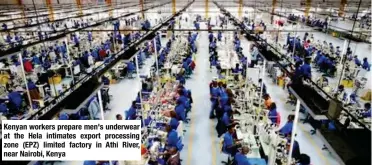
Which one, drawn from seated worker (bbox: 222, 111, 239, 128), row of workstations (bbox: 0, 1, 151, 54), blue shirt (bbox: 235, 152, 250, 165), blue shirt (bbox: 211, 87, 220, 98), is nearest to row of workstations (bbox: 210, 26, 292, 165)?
seated worker (bbox: 222, 111, 239, 128)

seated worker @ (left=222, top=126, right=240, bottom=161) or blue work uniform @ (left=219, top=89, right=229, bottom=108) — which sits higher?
blue work uniform @ (left=219, top=89, right=229, bottom=108)

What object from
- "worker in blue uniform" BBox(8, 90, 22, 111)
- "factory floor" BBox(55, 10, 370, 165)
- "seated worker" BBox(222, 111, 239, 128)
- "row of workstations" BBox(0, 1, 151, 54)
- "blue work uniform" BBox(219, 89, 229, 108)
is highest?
"row of workstations" BBox(0, 1, 151, 54)

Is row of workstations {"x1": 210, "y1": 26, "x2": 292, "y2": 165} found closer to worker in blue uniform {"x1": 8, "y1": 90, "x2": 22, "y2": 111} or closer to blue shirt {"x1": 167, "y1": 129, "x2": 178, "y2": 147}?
blue shirt {"x1": 167, "y1": 129, "x2": 178, "y2": 147}

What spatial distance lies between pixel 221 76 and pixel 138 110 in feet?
16.2

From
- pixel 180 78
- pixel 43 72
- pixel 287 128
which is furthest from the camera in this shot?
pixel 43 72

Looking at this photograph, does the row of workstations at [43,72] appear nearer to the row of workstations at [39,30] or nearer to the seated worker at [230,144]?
the row of workstations at [39,30]

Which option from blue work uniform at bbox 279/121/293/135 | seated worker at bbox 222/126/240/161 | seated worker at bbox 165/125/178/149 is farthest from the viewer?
blue work uniform at bbox 279/121/293/135

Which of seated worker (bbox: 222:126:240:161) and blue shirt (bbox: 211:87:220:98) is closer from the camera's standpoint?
seated worker (bbox: 222:126:240:161)

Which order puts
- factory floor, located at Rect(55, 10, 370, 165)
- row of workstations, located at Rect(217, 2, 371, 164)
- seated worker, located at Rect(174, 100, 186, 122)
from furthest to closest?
seated worker, located at Rect(174, 100, 186, 122)
factory floor, located at Rect(55, 10, 370, 165)
row of workstations, located at Rect(217, 2, 371, 164)

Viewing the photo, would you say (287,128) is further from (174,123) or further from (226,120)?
(174,123)

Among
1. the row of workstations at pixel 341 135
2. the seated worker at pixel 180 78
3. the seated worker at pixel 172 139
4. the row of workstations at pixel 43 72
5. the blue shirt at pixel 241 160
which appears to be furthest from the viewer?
the seated worker at pixel 180 78

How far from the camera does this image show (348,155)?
7.38 feet

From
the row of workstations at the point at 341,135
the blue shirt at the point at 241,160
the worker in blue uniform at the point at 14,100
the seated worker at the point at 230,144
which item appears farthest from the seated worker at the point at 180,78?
the row of workstations at the point at 341,135

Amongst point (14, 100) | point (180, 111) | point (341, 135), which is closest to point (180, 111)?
point (180, 111)
